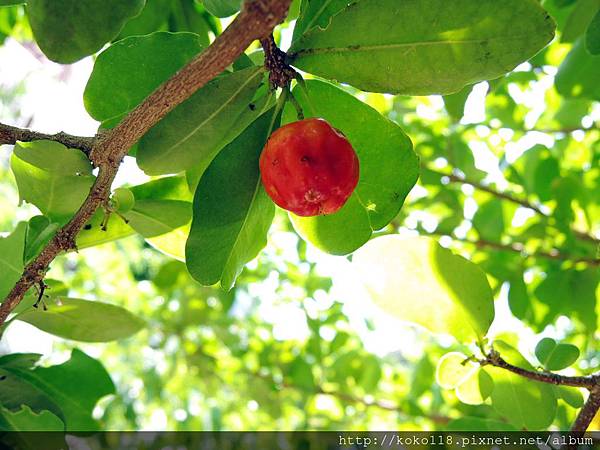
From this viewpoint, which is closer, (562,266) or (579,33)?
(579,33)

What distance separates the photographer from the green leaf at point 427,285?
44.4 inches

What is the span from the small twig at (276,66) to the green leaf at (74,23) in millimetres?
186

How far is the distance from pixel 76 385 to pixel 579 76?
1.38 metres

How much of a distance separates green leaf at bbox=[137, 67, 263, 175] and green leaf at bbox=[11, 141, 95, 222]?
0.09 m

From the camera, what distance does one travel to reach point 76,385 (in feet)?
4.14

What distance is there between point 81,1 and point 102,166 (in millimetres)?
216

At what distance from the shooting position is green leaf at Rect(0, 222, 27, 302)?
1.03 m

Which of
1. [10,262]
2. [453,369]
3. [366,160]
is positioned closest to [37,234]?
[10,262]

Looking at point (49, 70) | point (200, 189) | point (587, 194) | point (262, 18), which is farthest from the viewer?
point (49, 70)

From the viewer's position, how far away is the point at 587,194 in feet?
6.82

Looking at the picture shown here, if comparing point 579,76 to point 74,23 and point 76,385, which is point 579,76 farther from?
point 76,385

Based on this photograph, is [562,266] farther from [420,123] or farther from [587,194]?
[420,123]

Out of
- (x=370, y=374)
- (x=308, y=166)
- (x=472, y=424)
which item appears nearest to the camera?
(x=308, y=166)

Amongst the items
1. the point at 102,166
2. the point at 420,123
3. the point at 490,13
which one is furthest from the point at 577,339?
the point at 102,166
